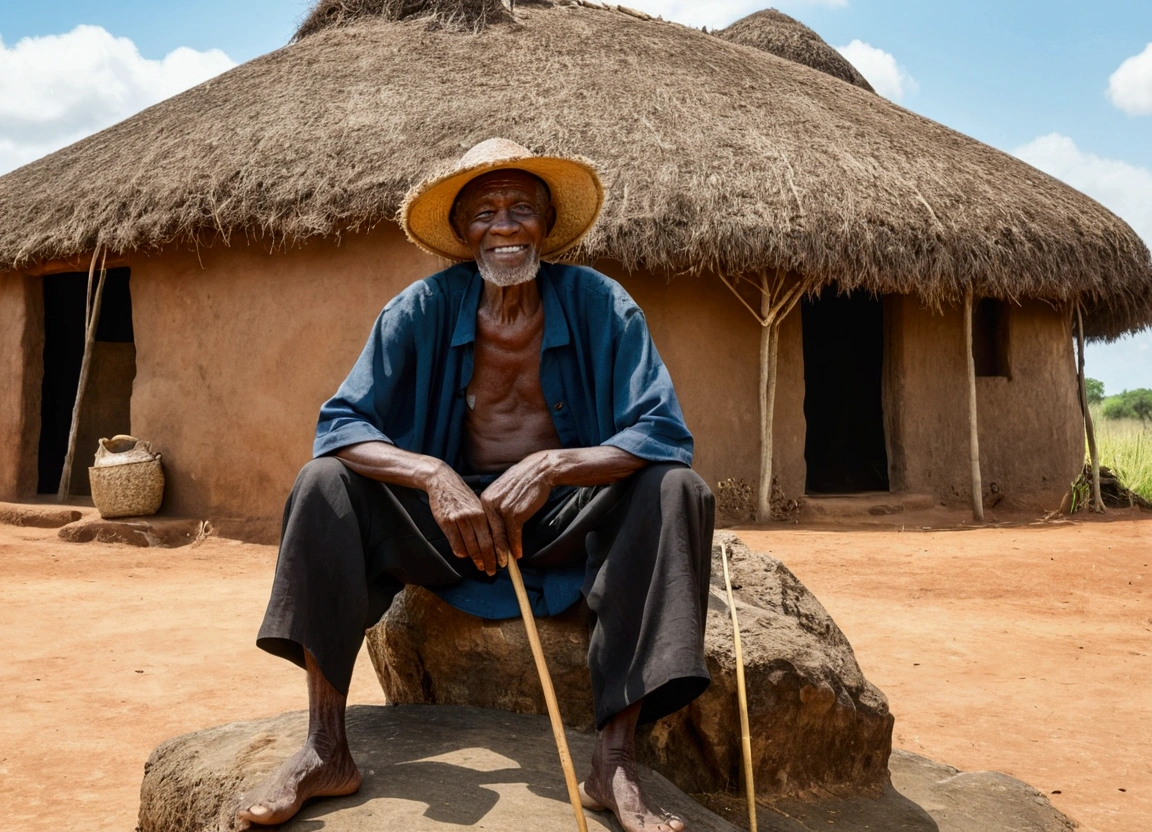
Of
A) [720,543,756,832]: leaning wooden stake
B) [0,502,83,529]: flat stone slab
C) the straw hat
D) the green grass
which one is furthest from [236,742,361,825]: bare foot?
the green grass

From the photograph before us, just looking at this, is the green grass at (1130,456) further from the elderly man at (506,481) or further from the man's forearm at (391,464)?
the man's forearm at (391,464)

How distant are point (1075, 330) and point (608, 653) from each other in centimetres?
1119

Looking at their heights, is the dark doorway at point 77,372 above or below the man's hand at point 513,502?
above

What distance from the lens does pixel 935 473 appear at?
9844 millimetres

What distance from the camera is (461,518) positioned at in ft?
7.06

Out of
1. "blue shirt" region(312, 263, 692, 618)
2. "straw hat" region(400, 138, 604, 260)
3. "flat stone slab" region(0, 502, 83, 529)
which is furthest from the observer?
"flat stone slab" region(0, 502, 83, 529)

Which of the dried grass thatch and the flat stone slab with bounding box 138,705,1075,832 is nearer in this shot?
the flat stone slab with bounding box 138,705,1075,832

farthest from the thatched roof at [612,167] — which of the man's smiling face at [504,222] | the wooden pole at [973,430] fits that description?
the man's smiling face at [504,222]

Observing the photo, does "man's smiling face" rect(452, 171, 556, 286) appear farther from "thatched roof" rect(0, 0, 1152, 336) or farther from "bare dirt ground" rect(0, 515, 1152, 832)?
"thatched roof" rect(0, 0, 1152, 336)

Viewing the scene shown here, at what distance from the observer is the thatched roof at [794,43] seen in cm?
1395

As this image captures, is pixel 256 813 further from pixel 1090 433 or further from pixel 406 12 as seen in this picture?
pixel 406 12

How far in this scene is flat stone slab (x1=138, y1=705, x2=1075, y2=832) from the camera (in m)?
1.93

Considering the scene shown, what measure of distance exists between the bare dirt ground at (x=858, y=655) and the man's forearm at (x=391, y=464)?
3.92 ft

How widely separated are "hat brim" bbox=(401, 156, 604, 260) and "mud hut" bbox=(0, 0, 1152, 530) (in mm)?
5121
